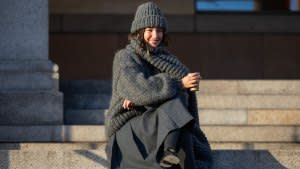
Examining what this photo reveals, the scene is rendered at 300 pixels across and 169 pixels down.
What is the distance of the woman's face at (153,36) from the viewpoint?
245 inches

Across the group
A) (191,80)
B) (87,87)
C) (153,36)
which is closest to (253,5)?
(87,87)

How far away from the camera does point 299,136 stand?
333 inches

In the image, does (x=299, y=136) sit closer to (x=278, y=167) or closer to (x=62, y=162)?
(x=278, y=167)

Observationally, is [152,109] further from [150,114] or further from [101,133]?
[101,133]

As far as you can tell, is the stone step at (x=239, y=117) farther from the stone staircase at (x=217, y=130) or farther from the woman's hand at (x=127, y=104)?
the woman's hand at (x=127, y=104)

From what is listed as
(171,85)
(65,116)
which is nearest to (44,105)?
(65,116)

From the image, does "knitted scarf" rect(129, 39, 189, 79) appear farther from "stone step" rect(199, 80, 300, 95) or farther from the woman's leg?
"stone step" rect(199, 80, 300, 95)

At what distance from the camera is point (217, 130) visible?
829 centimetres

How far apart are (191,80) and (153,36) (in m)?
0.49

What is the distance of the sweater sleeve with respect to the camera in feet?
19.2

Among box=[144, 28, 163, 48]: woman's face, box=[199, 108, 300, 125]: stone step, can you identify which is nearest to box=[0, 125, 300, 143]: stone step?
box=[199, 108, 300, 125]: stone step

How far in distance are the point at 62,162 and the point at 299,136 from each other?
259 centimetres

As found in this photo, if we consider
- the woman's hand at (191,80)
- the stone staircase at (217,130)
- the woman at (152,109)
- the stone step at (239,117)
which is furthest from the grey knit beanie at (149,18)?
the stone step at (239,117)

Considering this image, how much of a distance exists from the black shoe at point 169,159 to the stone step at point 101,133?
8.57ft
